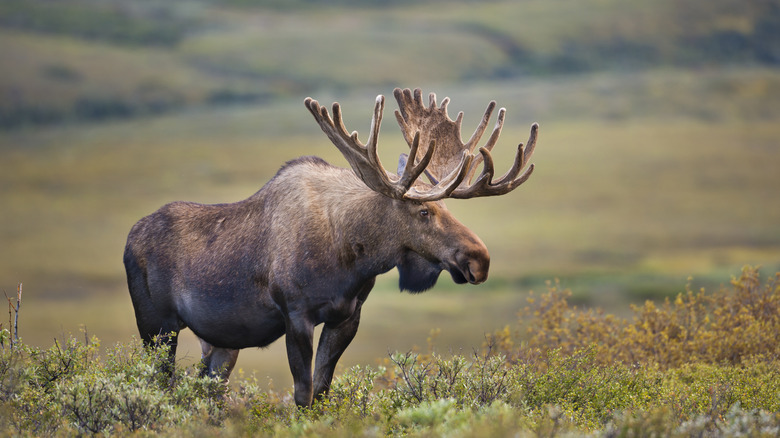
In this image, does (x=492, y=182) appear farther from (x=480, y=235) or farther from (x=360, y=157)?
(x=480, y=235)

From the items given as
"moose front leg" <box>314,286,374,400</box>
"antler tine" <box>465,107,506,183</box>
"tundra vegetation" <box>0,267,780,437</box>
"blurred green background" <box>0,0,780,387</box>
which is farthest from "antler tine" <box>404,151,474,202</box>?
"blurred green background" <box>0,0,780,387</box>

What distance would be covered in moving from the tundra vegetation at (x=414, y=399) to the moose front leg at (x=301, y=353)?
8.9 inches

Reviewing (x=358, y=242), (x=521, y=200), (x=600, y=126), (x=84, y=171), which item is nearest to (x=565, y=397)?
(x=358, y=242)

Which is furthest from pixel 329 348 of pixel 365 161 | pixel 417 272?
pixel 365 161

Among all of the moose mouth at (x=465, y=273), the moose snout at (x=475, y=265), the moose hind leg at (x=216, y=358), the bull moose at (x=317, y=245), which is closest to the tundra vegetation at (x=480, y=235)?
the moose hind leg at (x=216, y=358)

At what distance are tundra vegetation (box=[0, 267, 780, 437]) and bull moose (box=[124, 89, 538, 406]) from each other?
1.91ft

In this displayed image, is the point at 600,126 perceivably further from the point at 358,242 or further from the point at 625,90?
the point at 358,242

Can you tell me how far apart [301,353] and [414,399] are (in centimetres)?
121

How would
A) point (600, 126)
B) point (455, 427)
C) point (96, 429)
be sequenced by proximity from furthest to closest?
point (600, 126), point (96, 429), point (455, 427)

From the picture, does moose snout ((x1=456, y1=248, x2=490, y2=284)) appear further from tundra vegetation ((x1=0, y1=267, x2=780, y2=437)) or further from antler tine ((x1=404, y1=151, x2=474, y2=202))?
tundra vegetation ((x1=0, y1=267, x2=780, y2=437))

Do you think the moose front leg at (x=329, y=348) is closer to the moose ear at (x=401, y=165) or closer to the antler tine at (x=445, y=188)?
the antler tine at (x=445, y=188)

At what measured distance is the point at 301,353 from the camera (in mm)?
9219

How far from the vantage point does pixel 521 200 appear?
114812 mm

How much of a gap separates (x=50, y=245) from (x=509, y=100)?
99.3 meters
